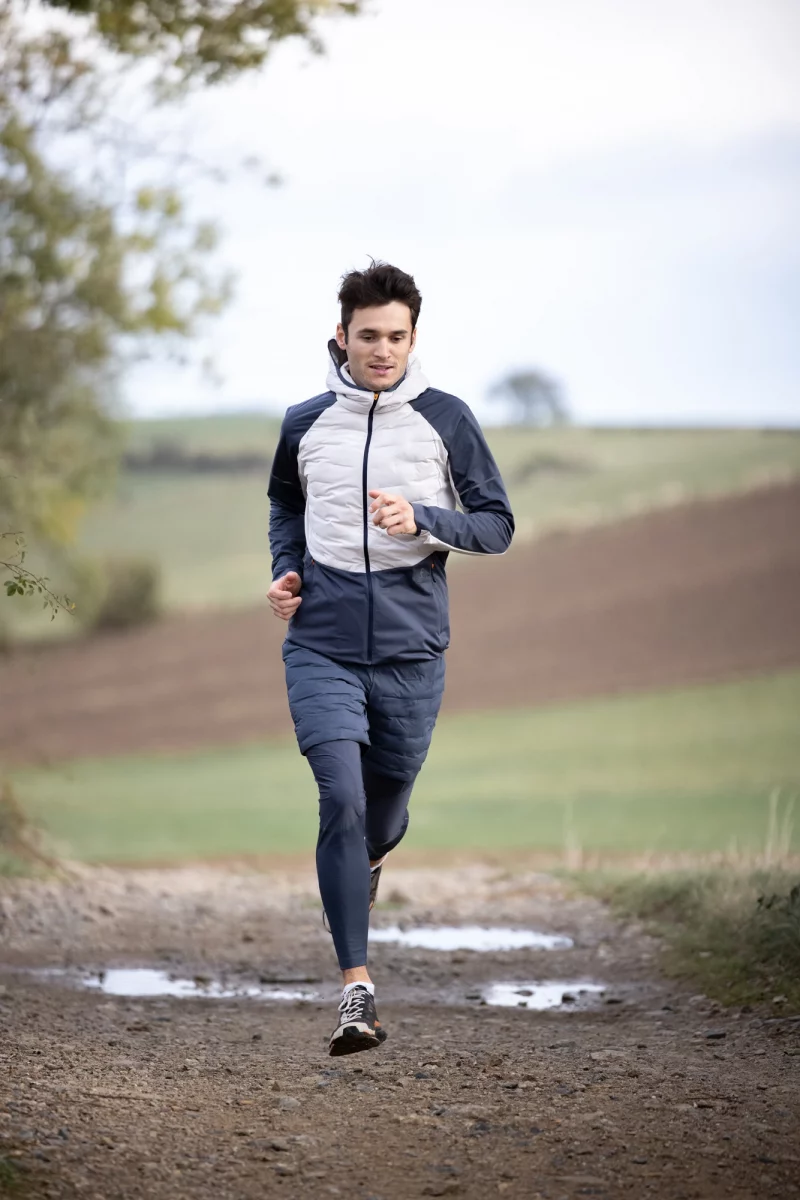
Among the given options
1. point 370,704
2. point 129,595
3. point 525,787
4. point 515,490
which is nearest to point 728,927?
Answer: point 370,704

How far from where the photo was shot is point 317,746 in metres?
4.05

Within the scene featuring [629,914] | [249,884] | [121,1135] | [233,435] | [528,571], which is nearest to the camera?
[121,1135]

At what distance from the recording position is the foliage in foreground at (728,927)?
5004 millimetres

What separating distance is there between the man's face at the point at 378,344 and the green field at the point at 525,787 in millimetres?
8890

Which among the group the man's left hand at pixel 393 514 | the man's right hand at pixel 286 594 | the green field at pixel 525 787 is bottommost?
the green field at pixel 525 787

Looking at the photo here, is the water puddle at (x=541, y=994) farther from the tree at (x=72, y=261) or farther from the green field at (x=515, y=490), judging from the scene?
the green field at (x=515, y=490)

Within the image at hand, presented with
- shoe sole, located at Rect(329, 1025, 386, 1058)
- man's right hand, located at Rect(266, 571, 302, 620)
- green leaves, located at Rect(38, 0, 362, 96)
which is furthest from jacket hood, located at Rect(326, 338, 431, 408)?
green leaves, located at Rect(38, 0, 362, 96)

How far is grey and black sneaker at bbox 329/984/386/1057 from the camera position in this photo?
381 centimetres

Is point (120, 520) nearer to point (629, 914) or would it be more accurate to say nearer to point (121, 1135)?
point (629, 914)

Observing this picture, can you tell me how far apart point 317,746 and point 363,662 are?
1.02ft

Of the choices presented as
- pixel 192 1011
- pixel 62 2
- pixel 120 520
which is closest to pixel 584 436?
pixel 120 520

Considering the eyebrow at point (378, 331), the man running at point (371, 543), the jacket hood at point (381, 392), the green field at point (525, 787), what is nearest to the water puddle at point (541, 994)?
the man running at point (371, 543)

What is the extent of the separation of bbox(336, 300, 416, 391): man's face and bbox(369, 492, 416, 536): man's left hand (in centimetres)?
45

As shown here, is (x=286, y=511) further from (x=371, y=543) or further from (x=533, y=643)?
(x=533, y=643)
